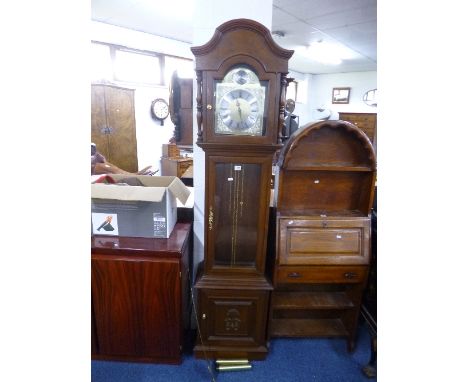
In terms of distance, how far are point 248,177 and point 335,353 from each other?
1.26 metres

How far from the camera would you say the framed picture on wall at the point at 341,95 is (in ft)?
21.1

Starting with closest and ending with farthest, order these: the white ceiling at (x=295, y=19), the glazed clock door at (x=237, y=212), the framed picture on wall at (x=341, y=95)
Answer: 1. the glazed clock door at (x=237, y=212)
2. the white ceiling at (x=295, y=19)
3. the framed picture on wall at (x=341, y=95)

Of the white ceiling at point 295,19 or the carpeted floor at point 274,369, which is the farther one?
the white ceiling at point 295,19

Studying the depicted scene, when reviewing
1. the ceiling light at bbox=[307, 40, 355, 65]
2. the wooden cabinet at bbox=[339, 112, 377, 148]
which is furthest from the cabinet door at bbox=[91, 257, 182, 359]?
the ceiling light at bbox=[307, 40, 355, 65]

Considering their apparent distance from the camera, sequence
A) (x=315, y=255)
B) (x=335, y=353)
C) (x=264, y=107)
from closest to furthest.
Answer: (x=264, y=107) → (x=315, y=255) → (x=335, y=353)

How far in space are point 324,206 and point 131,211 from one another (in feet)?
3.49

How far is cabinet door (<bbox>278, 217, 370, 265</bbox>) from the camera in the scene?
1.41 meters

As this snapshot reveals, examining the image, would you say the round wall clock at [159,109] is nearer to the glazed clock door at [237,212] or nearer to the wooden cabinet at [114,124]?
the wooden cabinet at [114,124]

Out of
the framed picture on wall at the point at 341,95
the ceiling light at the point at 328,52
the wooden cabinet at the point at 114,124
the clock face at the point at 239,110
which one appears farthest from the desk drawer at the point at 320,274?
the framed picture on wall at the point at 341,95

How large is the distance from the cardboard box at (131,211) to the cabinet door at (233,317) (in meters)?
0.44

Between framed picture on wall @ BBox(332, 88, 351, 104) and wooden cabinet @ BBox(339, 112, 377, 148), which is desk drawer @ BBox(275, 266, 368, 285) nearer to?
wooden cabinet @ BBox(339, 112, 377, 148)
